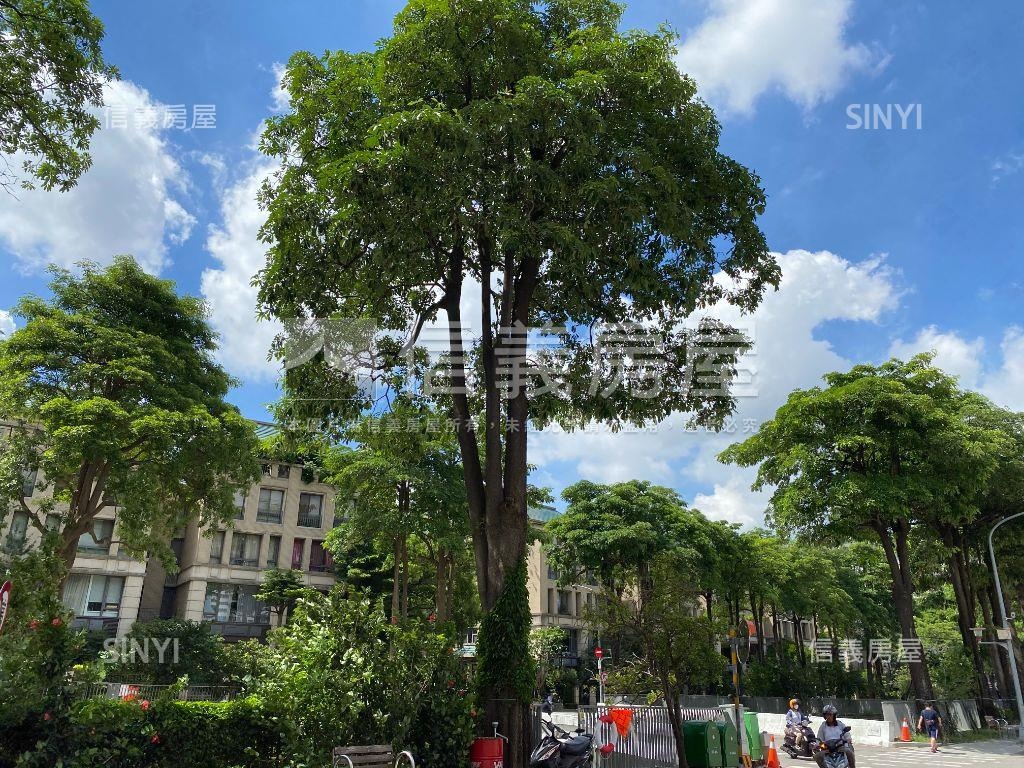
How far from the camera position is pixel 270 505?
152 ft

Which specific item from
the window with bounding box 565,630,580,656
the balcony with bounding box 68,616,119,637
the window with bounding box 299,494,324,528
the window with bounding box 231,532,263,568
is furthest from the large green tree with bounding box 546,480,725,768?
the window with bounding box 565,630,580,656

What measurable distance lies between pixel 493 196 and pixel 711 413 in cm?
709

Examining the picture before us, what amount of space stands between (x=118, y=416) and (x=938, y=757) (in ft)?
85.9

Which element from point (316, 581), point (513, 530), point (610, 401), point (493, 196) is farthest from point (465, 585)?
point (493, 196)

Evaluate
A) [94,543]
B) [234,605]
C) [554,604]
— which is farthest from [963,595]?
[94,543]

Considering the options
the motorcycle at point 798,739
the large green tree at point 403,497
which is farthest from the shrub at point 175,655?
the motorcycle at point 798,739

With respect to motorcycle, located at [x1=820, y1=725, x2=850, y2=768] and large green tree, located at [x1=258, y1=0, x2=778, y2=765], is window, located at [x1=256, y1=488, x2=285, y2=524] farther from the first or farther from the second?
motorcycle, located at [x1=820, y1=725, x2=850, y2=768]

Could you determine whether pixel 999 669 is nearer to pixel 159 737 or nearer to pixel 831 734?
pixel 831 734

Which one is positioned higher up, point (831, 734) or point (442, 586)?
point (442, 586)

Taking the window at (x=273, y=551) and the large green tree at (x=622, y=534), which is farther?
the window at (x=273, y=551)

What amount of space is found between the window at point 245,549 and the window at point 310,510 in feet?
10.4

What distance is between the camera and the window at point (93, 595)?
122ft

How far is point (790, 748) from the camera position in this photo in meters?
21.6

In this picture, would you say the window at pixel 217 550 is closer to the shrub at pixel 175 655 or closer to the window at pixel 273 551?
the window at pixel 273 551
